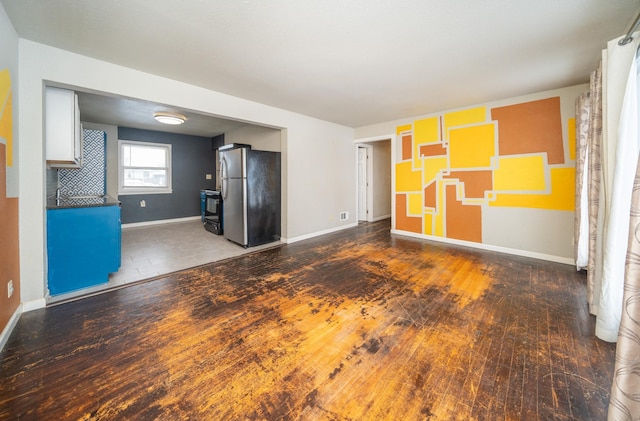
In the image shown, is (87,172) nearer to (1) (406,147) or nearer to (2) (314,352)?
(2) (314,352)

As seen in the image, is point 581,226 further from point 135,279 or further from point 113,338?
point 135,279

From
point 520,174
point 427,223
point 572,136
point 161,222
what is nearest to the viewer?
point 572,136

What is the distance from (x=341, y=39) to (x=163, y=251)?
163 inches

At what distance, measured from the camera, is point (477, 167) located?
4.23m

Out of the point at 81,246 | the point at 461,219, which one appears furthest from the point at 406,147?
the point at 81,246

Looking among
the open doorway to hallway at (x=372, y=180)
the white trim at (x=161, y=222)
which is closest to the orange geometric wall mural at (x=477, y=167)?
the open doorway to hallway at (x=372, y=180)

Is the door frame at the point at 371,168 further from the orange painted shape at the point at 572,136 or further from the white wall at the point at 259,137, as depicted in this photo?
the orange painted shape at the point at 572,136

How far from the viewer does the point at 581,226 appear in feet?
9.96

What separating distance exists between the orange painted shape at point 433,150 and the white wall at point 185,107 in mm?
1765

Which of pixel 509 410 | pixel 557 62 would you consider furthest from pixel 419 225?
pixel 509 410

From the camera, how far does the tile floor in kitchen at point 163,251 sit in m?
2.99

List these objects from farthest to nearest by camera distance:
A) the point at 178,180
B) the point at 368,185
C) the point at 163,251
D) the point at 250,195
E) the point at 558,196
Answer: the point at 368,185 → the point at 178,180 → the point at 250,195 → the point at 163,251 → the point at 558,196

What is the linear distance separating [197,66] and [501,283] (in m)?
4.37

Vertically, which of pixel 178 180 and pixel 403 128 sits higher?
pixel 403 128
